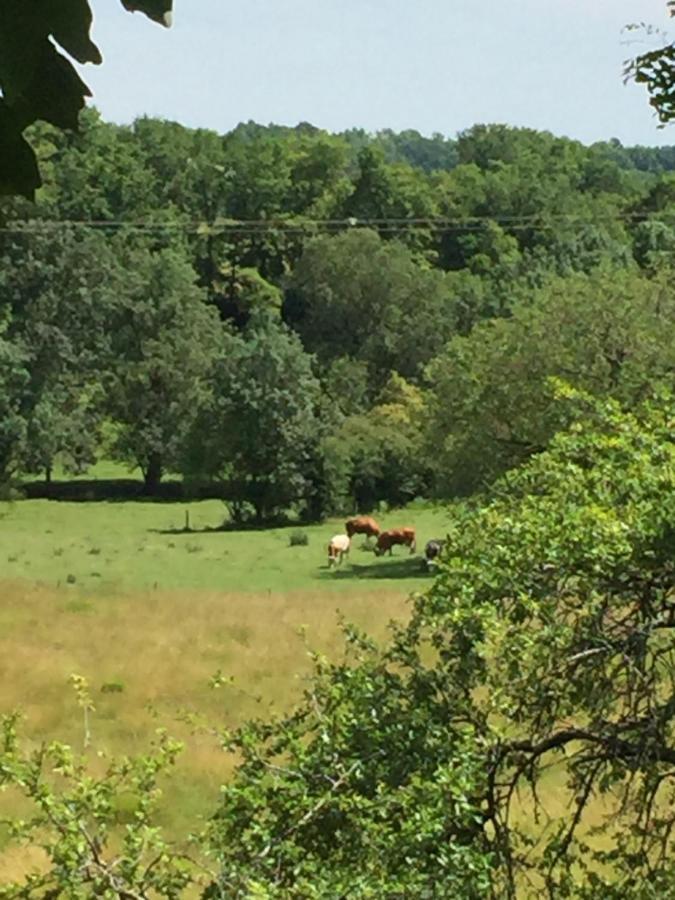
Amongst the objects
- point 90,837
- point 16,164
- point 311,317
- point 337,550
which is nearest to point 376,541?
point 337,550

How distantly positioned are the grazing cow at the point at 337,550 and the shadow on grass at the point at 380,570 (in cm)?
23

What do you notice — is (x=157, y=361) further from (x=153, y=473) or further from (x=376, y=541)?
(x=376, y=541)

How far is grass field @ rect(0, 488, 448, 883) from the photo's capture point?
1385cm

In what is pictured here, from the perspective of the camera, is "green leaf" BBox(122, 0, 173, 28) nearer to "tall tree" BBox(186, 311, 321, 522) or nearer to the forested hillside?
the forested hillside

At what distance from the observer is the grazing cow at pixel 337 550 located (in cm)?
2989

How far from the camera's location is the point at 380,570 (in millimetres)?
29469

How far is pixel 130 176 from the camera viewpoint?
181 feet

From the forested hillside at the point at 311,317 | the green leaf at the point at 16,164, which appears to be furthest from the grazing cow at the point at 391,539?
the green leaf at the point at 16,164

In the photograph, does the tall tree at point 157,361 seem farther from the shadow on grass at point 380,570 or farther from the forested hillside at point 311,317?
the shadow on grass at point 380,570

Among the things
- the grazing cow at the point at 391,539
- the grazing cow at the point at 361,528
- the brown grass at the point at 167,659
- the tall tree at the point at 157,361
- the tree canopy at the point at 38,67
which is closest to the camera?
the tree canopy at the point at 38,67

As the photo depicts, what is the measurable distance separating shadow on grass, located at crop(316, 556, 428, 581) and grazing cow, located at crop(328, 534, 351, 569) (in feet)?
0.76

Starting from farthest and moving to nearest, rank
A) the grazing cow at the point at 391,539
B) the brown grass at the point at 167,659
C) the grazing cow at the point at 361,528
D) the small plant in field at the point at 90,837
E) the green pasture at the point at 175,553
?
the grazing cow at the point at 361,528 → the grazing cow at the point at 391,539 → the green pasture at the point at 175,553 → the brown grass at the point at 167,659 → the small plant in field at the point at 90,837

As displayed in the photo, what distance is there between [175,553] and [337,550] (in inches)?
165

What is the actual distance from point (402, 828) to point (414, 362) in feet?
170
